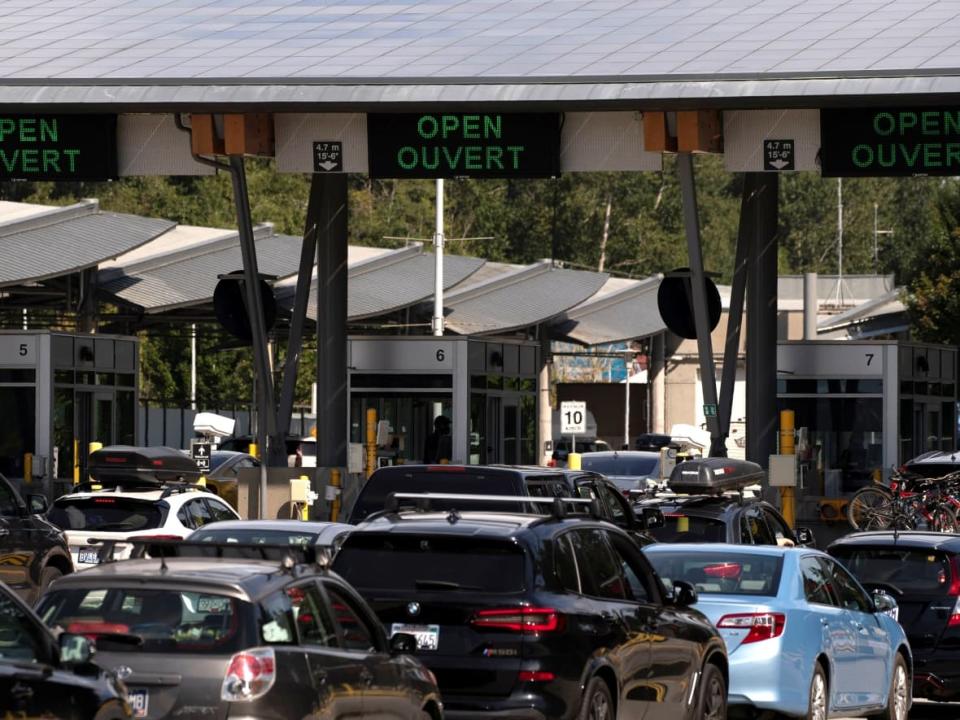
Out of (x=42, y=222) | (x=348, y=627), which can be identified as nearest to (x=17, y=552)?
(x=348, y=627)

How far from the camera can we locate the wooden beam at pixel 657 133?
28766 millimetres

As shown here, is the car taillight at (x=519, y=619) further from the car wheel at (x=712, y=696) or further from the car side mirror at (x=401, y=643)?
the car wheel at (x=712, y=696)

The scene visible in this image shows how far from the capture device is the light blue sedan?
13945 millimetres

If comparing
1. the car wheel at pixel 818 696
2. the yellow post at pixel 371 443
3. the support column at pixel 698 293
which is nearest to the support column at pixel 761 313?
the support column at pixel 698 293

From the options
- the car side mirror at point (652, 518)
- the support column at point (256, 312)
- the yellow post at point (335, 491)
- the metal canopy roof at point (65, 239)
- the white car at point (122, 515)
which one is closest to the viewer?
the car side mirror at point (652, 518)

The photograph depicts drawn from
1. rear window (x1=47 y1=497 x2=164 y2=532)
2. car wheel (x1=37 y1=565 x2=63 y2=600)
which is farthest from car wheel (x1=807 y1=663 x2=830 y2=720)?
rear window (x1=47 y1=497 x2=164 y2=532)

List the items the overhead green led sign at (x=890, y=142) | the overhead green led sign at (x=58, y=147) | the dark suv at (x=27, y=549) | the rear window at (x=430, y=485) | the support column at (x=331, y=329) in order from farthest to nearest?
1. the support column at (x=331, y=329)
2. the overhead green led sign at (x=58, y=147)
3. the overhead green led sign at (x=890, y=142)
4. the dark suv at (x=27, y=549)
5. the rear window at (x=430, y=485)

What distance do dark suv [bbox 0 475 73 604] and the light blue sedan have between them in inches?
261

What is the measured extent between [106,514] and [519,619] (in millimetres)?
11281

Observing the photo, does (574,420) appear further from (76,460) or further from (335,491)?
(335,491)

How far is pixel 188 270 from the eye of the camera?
1895 inches

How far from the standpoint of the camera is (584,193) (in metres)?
107

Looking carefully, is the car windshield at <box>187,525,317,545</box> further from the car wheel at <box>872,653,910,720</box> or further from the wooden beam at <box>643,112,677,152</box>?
the wooden beam at <box>643,112,677,152</box>

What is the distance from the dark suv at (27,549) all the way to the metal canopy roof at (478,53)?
944 cm
